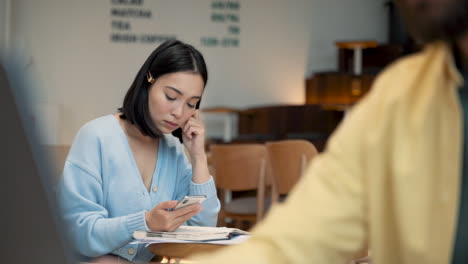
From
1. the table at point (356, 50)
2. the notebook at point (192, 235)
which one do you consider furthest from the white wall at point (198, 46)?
the notebook at point (192, 235)

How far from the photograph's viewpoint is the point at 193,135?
2004 mm

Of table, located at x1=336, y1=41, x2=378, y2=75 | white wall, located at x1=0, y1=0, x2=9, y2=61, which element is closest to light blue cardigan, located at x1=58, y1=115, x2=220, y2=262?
table, located at x1=336, y1=41, x2=378, y2=75

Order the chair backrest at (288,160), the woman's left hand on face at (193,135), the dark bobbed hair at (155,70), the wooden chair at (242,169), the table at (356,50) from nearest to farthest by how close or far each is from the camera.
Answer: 1. the dark bobbed hair at (155,70)
2. the woman's left hand on face at (193,135)
3. the chair backrest at (288,160)
4. the wooden chair at (242,169)
5. the table at (356,50)

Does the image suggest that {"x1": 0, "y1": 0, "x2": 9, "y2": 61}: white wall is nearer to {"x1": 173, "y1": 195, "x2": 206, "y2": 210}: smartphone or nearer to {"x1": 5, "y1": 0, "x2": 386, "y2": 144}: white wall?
{"x1": 5, "y1": 0, "x2": 386, "y2": 144}: white wall

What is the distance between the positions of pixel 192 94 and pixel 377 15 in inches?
325

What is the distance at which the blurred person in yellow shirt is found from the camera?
690mm

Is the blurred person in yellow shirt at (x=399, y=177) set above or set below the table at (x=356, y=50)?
above

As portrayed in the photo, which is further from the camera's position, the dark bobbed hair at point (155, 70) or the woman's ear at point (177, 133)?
the woman's ear at point (177, 133)

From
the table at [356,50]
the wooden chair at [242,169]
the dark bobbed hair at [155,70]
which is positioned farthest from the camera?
the table at [356,50]

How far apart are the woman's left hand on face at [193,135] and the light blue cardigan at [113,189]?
4cm

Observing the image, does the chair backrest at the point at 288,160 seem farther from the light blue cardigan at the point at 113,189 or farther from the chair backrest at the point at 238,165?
the light blue cardigan at the point at 113,189

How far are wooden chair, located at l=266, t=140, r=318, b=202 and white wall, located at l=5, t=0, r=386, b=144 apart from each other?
491 centimetres

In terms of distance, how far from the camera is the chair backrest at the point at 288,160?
12.8 feet

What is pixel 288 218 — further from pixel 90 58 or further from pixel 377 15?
pixel 377 15
